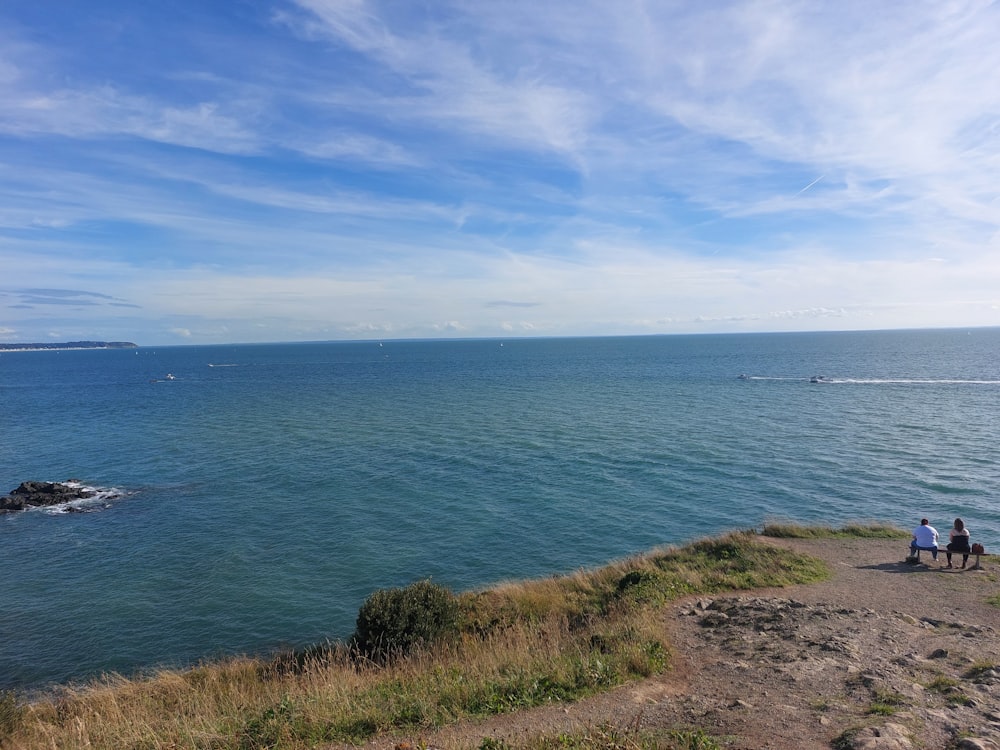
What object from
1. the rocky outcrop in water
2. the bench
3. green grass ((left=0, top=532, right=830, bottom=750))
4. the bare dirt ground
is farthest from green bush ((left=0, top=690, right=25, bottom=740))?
the rocky outcrop in water

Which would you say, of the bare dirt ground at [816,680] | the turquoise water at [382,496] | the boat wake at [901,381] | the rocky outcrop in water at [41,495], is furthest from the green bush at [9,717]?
the boat wake at [901,381]

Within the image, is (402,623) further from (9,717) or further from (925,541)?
(925,541)

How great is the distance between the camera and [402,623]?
14.1m

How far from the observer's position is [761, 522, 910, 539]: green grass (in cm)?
2400

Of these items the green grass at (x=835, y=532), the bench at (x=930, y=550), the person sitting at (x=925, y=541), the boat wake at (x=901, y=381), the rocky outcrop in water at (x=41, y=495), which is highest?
the boat wake at (x=901, y=381)

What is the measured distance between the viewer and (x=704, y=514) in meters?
30.5

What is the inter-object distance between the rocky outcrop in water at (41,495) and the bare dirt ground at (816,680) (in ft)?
120

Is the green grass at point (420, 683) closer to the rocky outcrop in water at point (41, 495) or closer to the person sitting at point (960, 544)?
the person sitting at point (960, 544)

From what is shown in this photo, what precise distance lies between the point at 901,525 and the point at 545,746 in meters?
28.2

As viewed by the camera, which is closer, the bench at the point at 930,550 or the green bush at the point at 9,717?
the green bush at the point at 9,717

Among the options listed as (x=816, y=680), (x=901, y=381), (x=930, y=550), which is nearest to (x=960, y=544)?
(x=930, y=550)

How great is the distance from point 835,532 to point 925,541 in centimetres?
523

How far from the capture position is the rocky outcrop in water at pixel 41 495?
34219 mm

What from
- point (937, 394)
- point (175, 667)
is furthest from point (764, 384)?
point (175, 667)
